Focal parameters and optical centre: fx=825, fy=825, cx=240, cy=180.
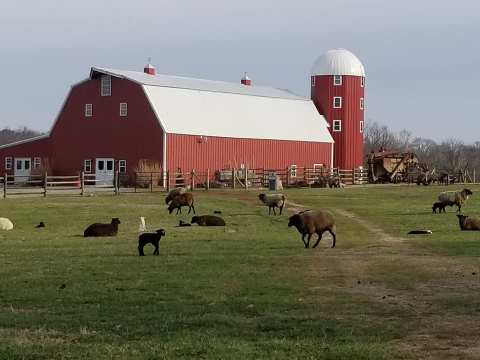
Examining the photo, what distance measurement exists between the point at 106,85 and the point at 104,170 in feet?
20.8

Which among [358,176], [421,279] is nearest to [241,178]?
[358,176]

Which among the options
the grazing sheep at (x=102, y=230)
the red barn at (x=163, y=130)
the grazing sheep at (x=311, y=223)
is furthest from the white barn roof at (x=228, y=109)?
the grazing sheep at (x=311, y=223)

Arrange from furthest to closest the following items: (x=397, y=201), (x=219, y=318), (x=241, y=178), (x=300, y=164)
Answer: (x=300, y=164) → (x=241, y=178) → (x=397, y=201) → (x=219, y=318)

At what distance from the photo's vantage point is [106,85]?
6112cm

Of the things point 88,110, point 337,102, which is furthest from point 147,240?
point 337,102

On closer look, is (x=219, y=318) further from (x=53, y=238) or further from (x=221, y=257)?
(x=53, y=238)

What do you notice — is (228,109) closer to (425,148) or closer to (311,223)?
(311,223)

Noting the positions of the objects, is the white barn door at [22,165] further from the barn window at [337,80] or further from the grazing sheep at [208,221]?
the grazing sheep at [208,221]

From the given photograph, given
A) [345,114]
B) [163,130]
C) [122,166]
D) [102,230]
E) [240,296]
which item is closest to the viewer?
[240,296]

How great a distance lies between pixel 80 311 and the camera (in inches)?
477

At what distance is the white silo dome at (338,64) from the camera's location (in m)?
73.1

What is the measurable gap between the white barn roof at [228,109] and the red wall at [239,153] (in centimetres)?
54

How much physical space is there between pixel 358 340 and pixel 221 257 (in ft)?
31.1

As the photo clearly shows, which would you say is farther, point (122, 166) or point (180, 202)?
point (122, 166)
